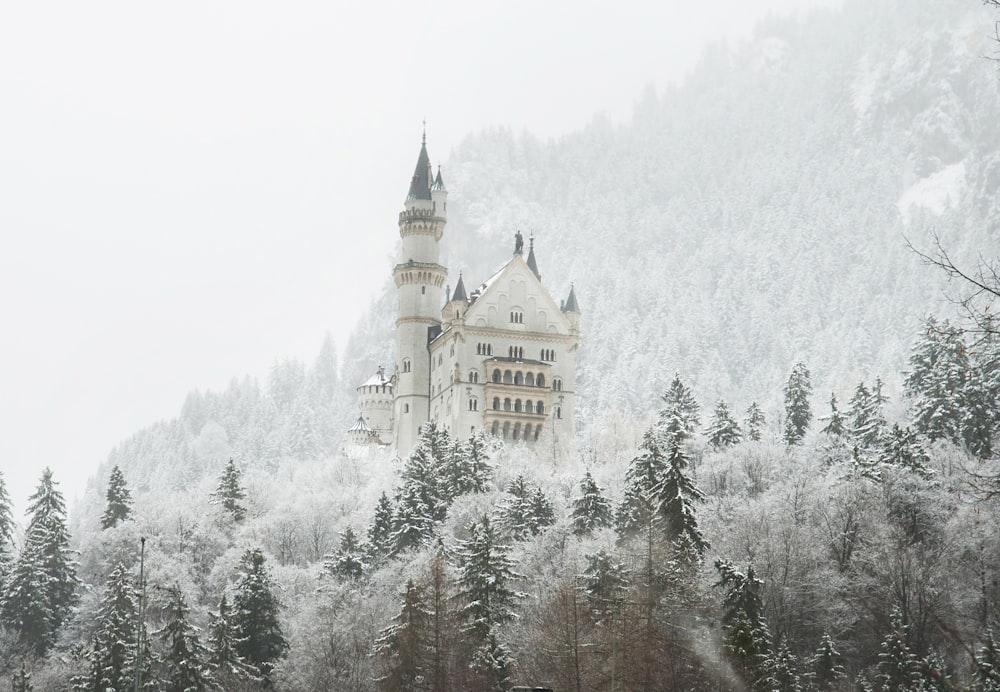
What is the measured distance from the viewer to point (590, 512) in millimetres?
74312

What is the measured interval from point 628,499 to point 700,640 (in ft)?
62.6

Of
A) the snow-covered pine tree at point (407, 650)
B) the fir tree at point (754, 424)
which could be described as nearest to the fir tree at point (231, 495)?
the fir tree at point (754, 424)

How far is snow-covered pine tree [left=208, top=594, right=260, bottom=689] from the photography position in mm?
58438

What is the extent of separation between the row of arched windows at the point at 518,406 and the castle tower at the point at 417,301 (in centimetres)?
1001

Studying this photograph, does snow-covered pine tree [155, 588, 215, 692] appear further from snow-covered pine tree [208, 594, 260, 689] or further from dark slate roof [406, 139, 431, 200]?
dark slate roof [406, 139, 431, 200]

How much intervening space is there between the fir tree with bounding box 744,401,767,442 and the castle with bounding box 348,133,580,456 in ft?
77.2

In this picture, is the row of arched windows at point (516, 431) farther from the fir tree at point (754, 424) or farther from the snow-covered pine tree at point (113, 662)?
the snow-covered pine tree at point (113, 662)

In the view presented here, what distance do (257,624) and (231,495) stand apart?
32.8 metres

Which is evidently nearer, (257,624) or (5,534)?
(257,624)

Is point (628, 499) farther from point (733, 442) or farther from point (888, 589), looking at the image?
point (733, 442)

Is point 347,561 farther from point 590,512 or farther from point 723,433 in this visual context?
point 723,433

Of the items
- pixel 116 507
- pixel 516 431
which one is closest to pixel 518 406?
pixel 516 431

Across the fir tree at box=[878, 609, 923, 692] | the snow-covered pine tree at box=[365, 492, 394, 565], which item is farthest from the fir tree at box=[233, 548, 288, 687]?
the fir tree at box=[878, 609, 923, 692]

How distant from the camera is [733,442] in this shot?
9169 cm
